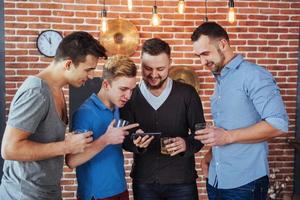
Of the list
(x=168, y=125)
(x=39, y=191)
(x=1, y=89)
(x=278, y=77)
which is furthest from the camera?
(x=278, y=77)

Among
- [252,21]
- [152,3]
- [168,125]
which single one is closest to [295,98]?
[252,21]

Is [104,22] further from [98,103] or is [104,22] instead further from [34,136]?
[34,136]

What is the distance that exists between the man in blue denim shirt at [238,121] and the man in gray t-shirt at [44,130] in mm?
640

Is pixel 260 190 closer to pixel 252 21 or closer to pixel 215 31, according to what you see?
pixel 215 31

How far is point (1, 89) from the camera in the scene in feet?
13.4

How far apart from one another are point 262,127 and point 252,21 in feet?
8.61

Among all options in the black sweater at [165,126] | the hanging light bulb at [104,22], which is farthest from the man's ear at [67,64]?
the hanging light bulb at [104,22]

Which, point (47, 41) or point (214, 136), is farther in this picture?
point (47, 41)

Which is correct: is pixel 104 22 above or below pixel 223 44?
above

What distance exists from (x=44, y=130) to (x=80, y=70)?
32 cm

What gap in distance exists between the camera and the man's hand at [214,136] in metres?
1.97

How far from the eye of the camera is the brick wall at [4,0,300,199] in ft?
13.4

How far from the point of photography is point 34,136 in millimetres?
1743

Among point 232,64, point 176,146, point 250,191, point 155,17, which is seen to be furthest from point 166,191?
point 155,17
